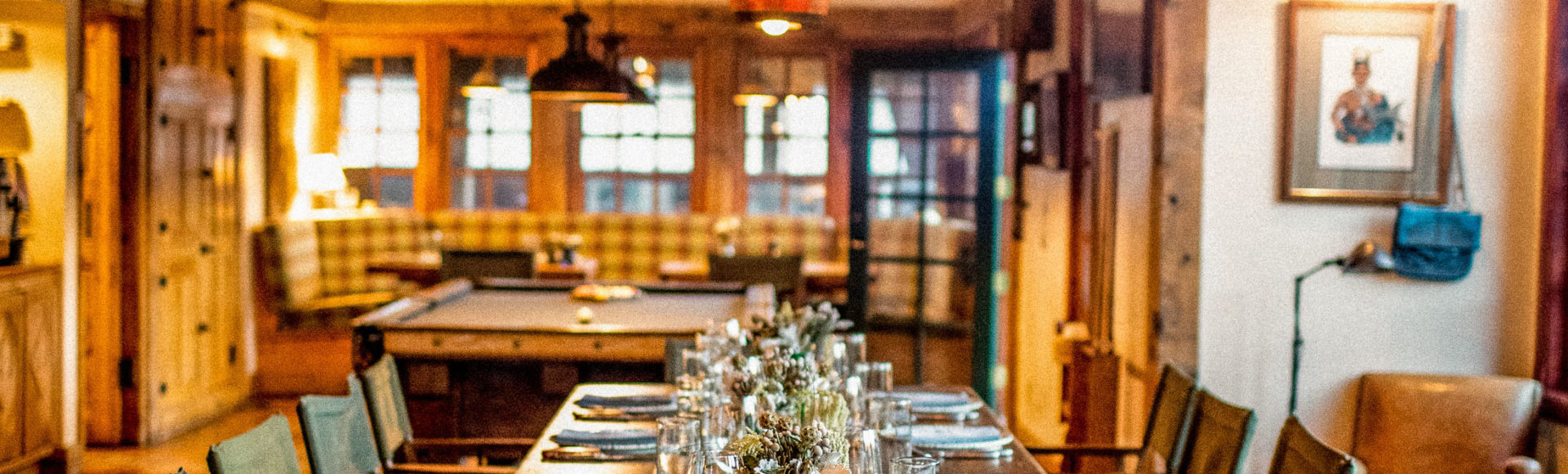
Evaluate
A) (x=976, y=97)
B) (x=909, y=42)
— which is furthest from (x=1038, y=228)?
(x=909, y=42)

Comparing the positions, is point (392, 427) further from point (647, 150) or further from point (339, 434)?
point (647, 150)

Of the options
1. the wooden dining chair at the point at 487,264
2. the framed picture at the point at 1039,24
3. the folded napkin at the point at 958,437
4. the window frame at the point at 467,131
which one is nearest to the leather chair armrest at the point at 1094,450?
the folded napkin at the point at 958,437

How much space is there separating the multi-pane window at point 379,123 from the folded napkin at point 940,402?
659 cm

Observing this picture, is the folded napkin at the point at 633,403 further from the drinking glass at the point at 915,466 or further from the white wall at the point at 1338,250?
the white wall at the point at 1338,250

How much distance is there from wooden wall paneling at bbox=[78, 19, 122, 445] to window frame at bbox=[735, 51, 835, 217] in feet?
14.4

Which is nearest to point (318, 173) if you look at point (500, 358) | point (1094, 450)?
point (500, 358)

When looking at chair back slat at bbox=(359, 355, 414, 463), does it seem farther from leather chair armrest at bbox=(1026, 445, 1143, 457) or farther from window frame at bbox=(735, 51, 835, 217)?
window frame at bbox=(735, 51, 835, 217)

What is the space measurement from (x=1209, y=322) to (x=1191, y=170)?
20.5 inches

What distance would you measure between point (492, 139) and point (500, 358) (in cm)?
512

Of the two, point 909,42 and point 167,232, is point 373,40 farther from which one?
point 909,42

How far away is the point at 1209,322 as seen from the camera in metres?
4.27

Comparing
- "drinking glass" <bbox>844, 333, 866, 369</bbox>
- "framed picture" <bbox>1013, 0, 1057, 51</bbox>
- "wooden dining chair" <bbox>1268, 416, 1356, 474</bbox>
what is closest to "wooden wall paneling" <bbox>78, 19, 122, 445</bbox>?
"drinking glass" <bbox>844, 333, 866, 369</bbox>

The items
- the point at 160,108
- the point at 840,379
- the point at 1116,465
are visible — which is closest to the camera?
the point at 840,379

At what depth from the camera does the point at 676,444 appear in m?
2.50
